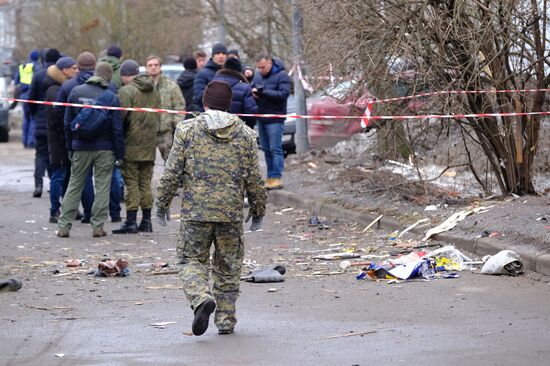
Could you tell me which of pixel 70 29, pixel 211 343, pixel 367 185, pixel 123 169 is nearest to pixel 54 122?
pixel 123 169

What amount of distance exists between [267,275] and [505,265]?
1901mm

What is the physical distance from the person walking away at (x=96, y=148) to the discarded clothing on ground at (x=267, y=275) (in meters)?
3.27

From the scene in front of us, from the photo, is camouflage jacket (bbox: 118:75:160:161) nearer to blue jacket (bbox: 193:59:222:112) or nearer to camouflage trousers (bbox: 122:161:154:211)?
camouflage trousers (bbox: 122:161:154:211)

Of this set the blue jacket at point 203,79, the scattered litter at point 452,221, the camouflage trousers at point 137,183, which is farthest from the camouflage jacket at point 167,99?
the scattered litter at point 452,221

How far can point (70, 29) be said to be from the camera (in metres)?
34.7

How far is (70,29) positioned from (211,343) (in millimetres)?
28976

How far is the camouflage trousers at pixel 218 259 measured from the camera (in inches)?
282

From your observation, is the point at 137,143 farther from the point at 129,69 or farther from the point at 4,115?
the point at 4,115

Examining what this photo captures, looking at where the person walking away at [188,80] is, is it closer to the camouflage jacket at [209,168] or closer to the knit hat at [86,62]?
the knit hat at [86,62]

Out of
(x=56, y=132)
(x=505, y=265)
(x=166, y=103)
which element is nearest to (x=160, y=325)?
(x=505, y=265)

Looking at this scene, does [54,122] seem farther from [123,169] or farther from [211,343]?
[211,343]

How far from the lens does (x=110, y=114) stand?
472 inches

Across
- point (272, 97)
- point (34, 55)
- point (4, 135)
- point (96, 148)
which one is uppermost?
point (34, 55)

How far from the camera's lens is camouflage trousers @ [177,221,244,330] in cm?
715
